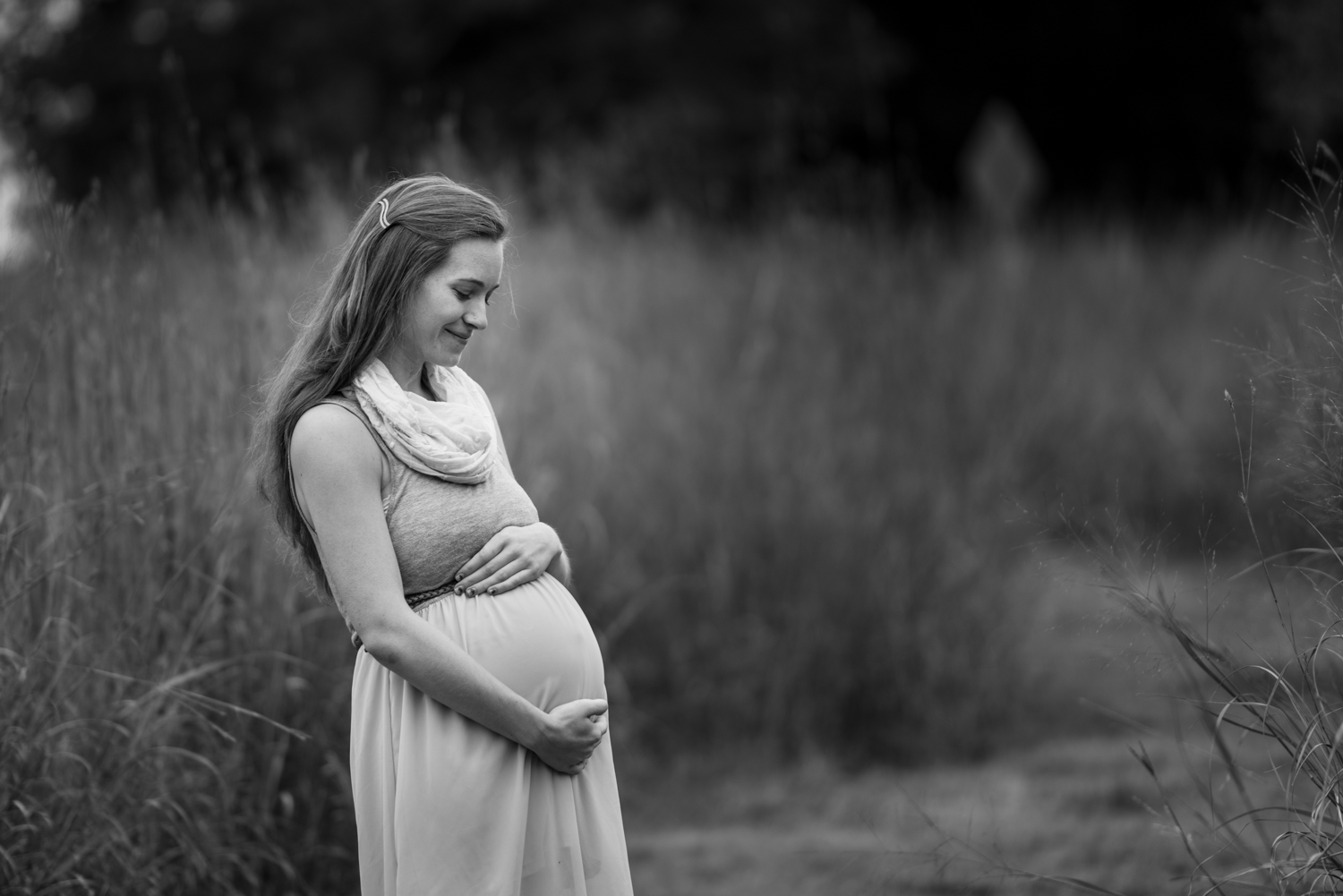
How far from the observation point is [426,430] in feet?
7.13

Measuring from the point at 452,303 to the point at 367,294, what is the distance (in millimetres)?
143

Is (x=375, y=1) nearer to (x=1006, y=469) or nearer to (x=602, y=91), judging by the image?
(x=602, y=91)

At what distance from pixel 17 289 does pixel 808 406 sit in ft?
11.4

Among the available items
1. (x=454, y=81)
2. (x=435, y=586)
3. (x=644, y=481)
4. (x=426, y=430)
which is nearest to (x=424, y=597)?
(x=435, y=586)

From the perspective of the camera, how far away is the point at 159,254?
3.84 meters

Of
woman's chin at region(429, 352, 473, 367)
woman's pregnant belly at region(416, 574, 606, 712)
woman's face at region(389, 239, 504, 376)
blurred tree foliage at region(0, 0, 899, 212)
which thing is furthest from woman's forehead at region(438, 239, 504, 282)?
blurred tree foliage at region(0, 0, 899, 212)

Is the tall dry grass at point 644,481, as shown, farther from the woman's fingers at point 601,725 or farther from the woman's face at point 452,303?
the woman's fingers at point 601,725

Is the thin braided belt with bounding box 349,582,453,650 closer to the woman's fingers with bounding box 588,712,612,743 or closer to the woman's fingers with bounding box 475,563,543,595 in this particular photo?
the woman's fingers with bounding box 475,563,543,595

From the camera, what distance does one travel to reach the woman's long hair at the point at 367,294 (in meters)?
2.19

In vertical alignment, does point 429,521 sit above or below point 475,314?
below

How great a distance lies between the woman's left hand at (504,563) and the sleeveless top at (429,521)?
23 mm

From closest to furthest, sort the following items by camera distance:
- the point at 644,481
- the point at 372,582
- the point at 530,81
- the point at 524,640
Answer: the point at 372,582
the point at 524,640
the point at 644,481
the point at 530,81

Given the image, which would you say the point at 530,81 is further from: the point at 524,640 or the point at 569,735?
the point at 569,735

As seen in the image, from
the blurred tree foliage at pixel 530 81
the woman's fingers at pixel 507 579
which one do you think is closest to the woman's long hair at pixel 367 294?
the woman's fingers at pixel 507 579
